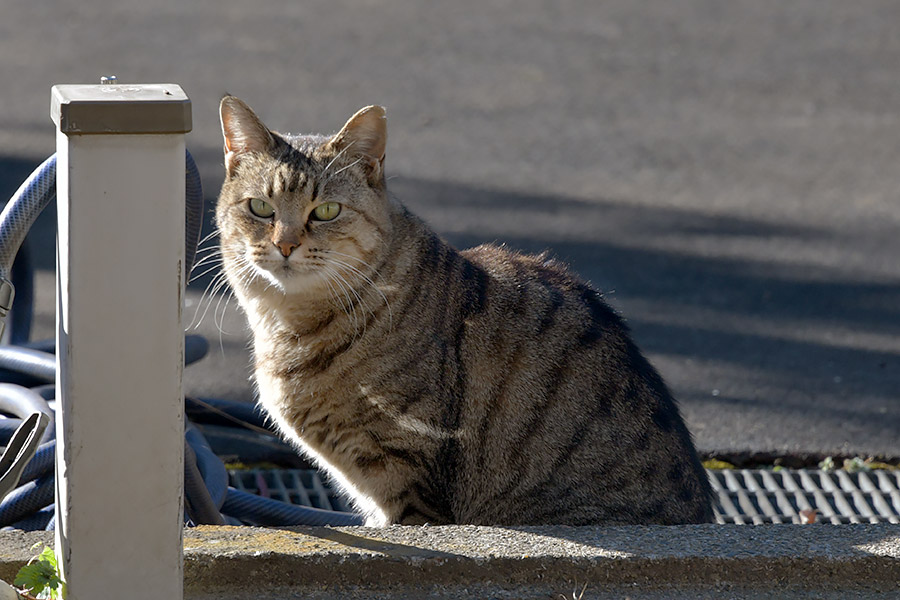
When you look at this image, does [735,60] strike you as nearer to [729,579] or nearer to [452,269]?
[452,269]

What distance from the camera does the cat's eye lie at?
2.90 metres

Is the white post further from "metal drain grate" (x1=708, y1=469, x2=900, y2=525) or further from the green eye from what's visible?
"metal drain grate" (x1=708, y1=469, x2=900, y2=525)

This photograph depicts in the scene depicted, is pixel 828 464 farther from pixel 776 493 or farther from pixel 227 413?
pixel 227 413

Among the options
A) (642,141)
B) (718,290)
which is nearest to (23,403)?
(718,290)

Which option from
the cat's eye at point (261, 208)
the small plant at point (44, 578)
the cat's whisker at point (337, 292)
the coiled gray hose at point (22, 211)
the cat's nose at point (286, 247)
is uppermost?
the coiled gray hose at point (22, 211)

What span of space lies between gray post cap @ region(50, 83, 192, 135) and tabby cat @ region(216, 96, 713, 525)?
3.68 ft

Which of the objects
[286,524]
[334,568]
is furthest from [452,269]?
[334,568]

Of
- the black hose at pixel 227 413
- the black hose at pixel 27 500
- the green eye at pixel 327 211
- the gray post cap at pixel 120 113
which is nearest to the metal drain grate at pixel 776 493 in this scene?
the black hose at pixel 227 413

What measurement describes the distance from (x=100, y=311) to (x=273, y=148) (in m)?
1.25

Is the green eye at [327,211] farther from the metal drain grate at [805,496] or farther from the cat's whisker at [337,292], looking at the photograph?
the metal drain grate at [805,496]

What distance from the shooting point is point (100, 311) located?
177 cm

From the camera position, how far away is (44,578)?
1934 millimetres

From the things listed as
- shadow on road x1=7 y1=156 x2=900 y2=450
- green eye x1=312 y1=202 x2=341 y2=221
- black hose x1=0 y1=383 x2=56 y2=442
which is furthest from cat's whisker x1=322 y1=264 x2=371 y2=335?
shadow on road x1=7 y1=156 x2=900 y2=450

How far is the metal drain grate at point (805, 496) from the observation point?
3.46 metres
